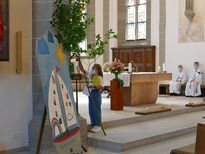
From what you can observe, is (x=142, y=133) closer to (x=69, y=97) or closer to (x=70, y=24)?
(x=70, y=24)

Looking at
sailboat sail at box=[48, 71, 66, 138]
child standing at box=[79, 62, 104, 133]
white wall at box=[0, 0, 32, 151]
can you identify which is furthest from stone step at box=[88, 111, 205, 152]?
sailboat sail at box=[48, 71, 66, 138]

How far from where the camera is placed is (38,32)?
5.58 metres

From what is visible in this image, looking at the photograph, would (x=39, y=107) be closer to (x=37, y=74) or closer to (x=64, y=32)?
(x=37, y=74)

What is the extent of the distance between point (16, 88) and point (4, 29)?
0.88m

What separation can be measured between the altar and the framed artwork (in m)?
4.29

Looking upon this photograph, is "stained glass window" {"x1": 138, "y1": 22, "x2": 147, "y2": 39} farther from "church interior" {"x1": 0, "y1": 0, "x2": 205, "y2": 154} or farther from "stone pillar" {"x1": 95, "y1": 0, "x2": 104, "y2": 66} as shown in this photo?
"church interior" {"x1": 0, "y1": 0, "x2": 205, "y2": 154}

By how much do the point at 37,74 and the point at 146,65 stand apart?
9755 millimetres

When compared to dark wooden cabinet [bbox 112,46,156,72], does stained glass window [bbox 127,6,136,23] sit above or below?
above

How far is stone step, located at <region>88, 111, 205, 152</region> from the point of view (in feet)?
19.1

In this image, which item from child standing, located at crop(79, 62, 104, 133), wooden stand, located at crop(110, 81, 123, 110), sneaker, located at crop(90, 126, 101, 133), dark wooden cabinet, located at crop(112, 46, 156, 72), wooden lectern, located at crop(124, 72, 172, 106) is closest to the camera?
child standing, located at crop(79, 62, 104, 133)

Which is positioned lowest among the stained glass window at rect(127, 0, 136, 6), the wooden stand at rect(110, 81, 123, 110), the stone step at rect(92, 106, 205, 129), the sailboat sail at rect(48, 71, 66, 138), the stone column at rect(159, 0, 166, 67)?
the stone step at rect(92, 106, 205, 129)

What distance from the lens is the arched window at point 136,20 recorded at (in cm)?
1556

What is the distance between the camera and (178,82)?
12.8 m

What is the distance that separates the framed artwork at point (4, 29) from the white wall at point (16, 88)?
0.50 feet
